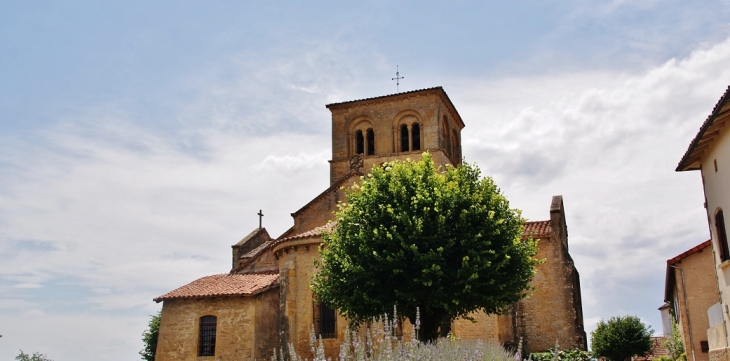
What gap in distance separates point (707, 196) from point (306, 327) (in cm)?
1383

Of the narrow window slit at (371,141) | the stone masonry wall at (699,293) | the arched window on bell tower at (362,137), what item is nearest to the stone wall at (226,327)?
the arched window on bell tower at (362,137)

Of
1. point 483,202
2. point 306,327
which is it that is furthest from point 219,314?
point 483,202

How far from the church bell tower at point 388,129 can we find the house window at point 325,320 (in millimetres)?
11902

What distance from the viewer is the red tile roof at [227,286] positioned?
2602 centimetres

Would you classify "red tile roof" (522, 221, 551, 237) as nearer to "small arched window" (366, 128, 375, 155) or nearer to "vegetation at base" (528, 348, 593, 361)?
"vegetation at base" (528, 348, 593, 361)

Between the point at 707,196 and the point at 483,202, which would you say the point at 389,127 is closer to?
the point at 483,202

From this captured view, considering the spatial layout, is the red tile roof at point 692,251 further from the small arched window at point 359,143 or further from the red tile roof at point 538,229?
the small arched window at point 359,143

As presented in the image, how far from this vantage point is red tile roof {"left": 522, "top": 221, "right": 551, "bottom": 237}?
27.0 m

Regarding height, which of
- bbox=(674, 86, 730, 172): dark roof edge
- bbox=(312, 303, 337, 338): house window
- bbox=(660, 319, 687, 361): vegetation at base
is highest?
bbox=(674, 86, 730, 172): dark roof edge

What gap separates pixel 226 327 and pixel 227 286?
1.84 m

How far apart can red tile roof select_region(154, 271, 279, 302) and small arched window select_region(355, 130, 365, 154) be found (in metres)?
10.4

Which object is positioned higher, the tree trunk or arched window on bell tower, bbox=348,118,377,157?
arched window on bell tower, bbox=348,118,377,157

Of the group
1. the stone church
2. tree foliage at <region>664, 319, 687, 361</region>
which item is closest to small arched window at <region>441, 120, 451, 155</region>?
the stone church

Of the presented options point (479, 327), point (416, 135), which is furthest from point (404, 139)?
point (479, 327)
